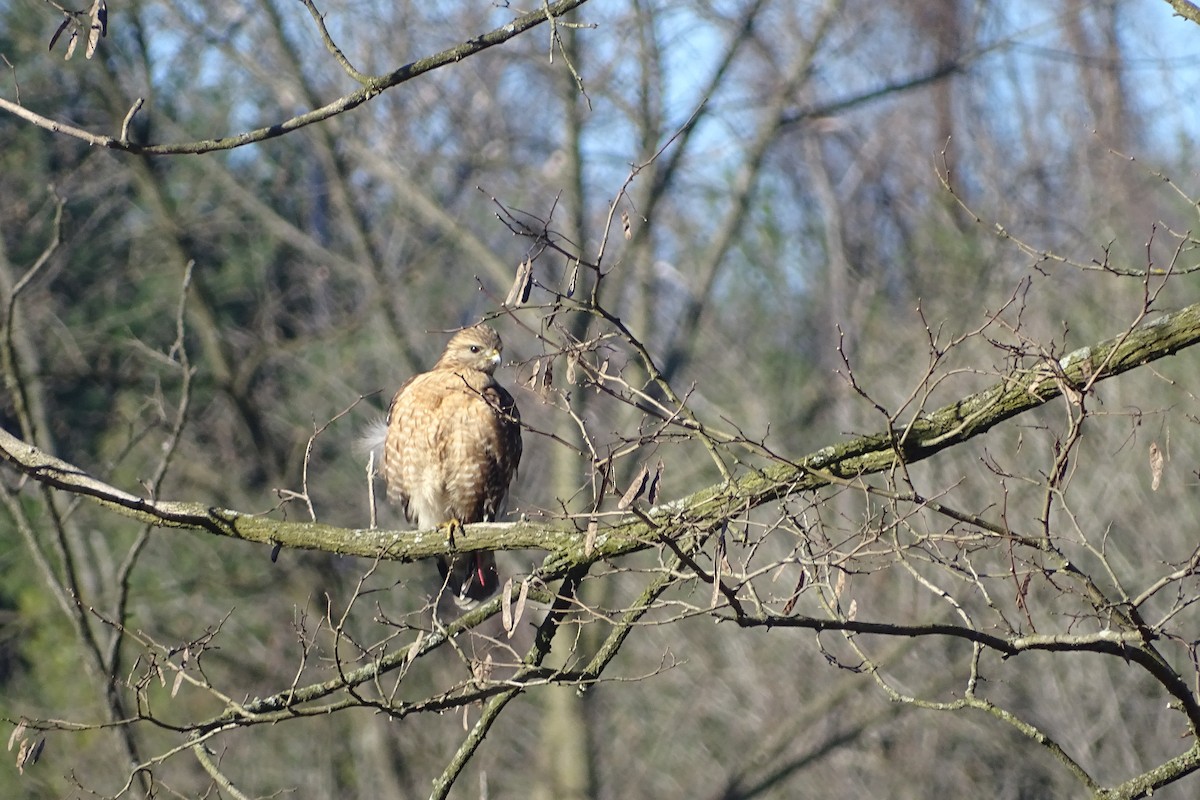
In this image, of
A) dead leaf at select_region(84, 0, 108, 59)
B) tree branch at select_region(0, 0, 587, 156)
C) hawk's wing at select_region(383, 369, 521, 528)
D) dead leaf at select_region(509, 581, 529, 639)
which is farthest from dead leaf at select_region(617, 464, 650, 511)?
hawk's wing at select_region(383, 369, 521, 528)

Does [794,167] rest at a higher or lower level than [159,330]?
higher

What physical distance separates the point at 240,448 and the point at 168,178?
267 centimetres

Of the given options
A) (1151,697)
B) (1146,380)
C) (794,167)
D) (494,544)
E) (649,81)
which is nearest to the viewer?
(494,544)

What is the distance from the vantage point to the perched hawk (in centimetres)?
629

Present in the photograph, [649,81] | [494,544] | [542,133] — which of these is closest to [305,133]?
[542,133]

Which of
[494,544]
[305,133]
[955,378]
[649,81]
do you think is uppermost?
[305,133]

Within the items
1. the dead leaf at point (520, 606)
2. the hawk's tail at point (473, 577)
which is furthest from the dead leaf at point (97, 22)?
the hawk's tail at point (473, 577)

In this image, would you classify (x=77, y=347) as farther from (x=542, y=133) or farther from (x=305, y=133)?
(x=542, y=133)

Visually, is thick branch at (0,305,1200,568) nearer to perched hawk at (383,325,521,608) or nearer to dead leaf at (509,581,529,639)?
dead leaf at (509,581,529,639)

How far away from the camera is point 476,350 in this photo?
6371mm

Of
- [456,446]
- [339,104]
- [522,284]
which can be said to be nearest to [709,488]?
[522,284]

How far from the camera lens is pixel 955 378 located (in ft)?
38.1

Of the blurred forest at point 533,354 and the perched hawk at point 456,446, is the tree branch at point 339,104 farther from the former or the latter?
the blurred forest at point 533,354

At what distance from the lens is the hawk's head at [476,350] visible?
20.7 ft
